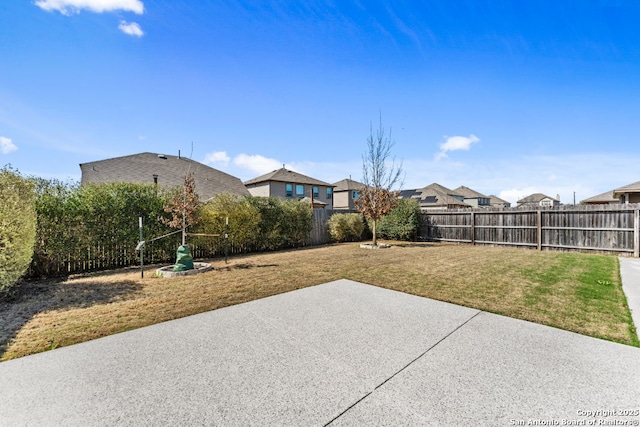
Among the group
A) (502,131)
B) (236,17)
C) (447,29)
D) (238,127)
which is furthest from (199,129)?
(502,131)

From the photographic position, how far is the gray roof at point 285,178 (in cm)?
2902

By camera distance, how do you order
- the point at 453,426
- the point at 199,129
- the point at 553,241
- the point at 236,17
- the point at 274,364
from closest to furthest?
the point at 453,426, the point at 274,364, the point at 236,17, the point at 199,129, the point at 553,241

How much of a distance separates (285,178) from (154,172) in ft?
44.1

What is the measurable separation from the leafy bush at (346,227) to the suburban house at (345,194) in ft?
66.3

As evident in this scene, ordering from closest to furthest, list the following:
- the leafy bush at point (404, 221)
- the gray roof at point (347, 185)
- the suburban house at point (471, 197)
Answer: the leafy bush at point (404, 221) → the gray roof at point (347, 185) → the suburban house at point (471, 197)

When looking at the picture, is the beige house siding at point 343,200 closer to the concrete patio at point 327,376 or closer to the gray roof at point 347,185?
the gray roof at point 347,185

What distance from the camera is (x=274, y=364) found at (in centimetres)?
257

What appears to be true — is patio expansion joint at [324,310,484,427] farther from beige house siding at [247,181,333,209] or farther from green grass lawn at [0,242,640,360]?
beige house siding at [247,181,333,209]

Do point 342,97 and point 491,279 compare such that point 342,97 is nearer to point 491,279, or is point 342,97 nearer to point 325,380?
point 491,279

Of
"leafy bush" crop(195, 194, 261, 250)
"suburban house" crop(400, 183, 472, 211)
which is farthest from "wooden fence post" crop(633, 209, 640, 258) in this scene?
"suburban house" crop(400, 183, 472, 211)

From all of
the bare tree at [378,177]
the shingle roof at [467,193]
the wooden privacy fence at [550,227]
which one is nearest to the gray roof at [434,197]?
the shingle roof at [467,193]

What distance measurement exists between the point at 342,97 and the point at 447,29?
421cm

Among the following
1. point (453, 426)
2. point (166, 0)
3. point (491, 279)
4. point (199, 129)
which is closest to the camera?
point (453, 426)

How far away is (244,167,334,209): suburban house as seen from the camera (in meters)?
28.6
